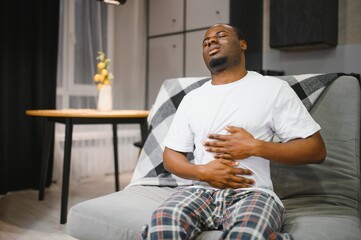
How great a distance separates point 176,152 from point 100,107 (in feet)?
5.26

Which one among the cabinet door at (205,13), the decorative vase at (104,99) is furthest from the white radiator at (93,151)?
the cabinet door at (205,13)

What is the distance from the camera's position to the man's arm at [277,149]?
1.22 metres

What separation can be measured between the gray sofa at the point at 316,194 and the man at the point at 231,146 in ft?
0.53

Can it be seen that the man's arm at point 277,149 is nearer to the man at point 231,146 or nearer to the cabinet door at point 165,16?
the man at point 231,146

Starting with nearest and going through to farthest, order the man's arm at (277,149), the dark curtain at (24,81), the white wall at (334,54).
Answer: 1. the man's arm at (277,149)
2. the white wall at (334,54)
3. the dark curtain at (24,81)

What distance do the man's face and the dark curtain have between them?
2345 mm

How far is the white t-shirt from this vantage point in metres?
1.24

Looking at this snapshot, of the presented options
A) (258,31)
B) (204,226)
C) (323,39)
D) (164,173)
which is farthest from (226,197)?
(258,31)

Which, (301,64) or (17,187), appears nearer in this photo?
(301,64)

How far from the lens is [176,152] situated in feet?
4.66

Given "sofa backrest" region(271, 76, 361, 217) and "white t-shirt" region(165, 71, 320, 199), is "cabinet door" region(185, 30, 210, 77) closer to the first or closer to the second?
"sofa backrest" region(271, 76, 361, 217)

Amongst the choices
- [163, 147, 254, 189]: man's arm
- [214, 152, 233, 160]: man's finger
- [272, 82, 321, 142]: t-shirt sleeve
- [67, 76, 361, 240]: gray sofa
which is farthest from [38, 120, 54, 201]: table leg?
[272, 82, 321, 142]: t-shirt sleeve

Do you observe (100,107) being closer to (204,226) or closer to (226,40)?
(226,40)

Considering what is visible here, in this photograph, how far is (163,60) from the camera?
4270 mm
